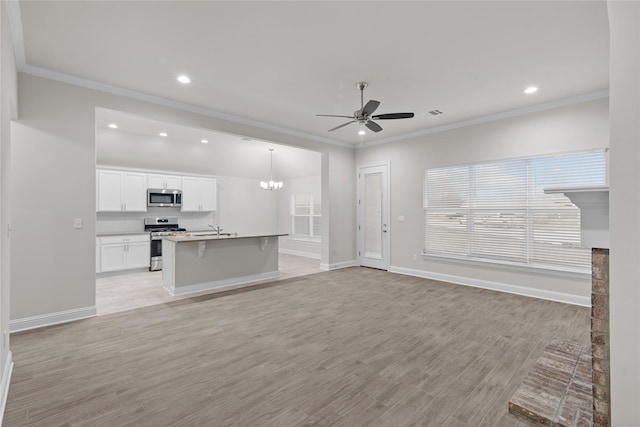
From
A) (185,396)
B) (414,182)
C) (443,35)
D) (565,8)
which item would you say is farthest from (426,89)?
(185,396)

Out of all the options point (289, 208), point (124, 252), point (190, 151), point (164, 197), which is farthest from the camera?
point (289, 208)

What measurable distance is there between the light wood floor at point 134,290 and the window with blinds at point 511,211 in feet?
9.81

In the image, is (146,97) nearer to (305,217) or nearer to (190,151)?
(190,151)

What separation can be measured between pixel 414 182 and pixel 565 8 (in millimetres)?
4011

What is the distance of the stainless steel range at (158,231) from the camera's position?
689 cm

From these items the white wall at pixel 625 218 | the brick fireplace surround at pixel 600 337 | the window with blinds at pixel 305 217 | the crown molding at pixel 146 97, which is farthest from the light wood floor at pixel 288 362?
the window with blinds at pixel 305 217

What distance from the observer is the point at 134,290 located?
527 cm

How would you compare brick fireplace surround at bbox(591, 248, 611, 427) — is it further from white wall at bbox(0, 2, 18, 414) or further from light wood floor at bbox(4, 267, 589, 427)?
white wall at bbox(0, 2, 18, 414)

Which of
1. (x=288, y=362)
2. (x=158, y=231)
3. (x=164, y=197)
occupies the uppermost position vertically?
(x=164, y=197)

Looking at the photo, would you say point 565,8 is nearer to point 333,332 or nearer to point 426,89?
point 426,89

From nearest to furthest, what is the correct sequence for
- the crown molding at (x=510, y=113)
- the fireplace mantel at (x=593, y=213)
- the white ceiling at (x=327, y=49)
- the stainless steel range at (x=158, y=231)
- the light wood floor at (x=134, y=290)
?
1. the fireplace mantel at (x=593, y=213)
2. the white ceiling at (x=327, y=49)
3. the crown molding at (x=510, y=113)
4. the light wood floor at (x=134, y=290)
5. the stainless steel range at (x=158, y=231)

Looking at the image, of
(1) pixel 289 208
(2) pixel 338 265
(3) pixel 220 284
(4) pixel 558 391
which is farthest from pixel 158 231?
(4) pixel 558 391

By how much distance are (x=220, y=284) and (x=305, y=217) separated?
4.49 metres

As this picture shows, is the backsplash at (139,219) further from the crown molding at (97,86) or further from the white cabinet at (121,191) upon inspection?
the crown molding at (97,86)
